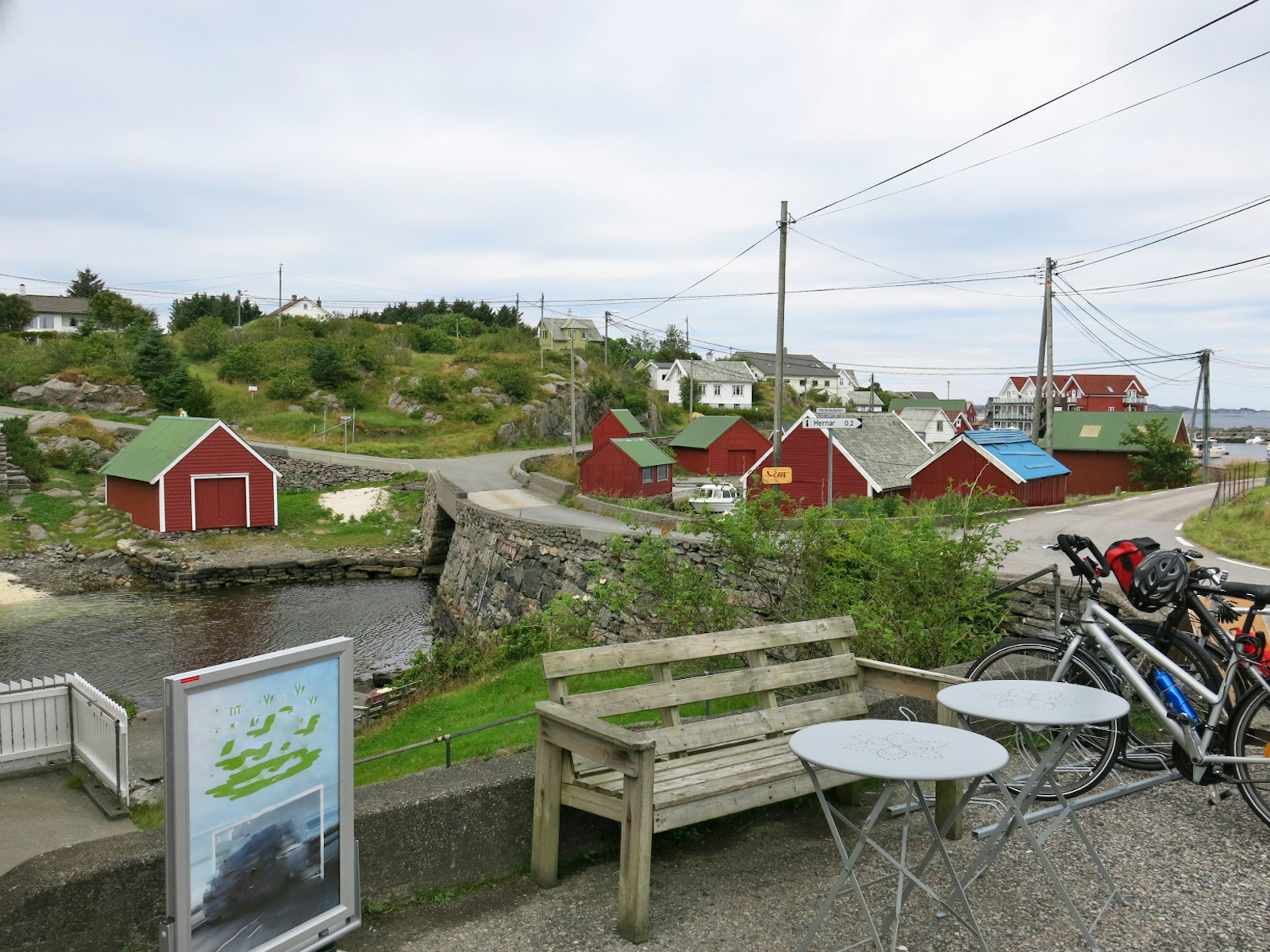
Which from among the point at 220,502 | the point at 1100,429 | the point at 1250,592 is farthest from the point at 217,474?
the point at 1100,429

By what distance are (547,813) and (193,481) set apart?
99.6 feet

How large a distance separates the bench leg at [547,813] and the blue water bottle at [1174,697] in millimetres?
3012

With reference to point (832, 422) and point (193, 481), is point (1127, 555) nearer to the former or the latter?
point (832, 422)

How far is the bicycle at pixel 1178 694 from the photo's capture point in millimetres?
4582

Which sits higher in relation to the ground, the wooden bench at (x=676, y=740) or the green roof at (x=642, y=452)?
the wooden bench at (x=676, y=740)

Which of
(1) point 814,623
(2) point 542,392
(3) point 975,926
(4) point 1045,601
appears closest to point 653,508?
(4) point 1045,601

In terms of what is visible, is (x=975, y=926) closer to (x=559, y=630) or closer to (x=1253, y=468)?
(x=559, y=630)

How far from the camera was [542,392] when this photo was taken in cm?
5941

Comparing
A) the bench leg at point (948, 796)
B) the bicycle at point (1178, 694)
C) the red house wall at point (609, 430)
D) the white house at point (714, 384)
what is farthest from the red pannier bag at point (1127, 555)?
the white house at point (714, 384)

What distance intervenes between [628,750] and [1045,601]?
6.34m

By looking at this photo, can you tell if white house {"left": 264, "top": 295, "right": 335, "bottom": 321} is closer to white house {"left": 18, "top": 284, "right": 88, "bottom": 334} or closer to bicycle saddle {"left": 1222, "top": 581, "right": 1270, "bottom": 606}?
white house {"left": 18, "top": 284, "right": 88, "bottom": 334}

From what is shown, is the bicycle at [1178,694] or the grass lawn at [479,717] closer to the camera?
the bicycle at [1178,694]

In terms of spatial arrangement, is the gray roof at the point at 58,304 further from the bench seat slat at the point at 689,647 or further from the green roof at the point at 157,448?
the bench seat slat at the point at 689,647

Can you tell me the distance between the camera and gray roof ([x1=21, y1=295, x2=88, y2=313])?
85500 millimetres
